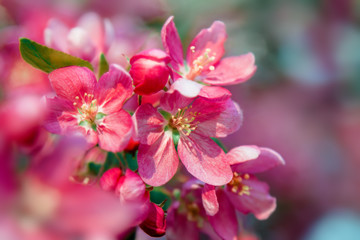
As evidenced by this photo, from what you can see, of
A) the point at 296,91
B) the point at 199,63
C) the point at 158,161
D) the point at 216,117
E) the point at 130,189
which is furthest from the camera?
the point at 296,91

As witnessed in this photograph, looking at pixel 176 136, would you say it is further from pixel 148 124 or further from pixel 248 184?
pixel 248 184

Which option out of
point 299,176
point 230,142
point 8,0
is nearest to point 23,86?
point 8,0

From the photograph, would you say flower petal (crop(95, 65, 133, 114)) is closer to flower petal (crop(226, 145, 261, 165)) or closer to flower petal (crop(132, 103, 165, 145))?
flower petal (crop(132, 103, 165, 145))

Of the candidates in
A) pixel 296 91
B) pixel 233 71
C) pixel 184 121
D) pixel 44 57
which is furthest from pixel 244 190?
pixel 296 91

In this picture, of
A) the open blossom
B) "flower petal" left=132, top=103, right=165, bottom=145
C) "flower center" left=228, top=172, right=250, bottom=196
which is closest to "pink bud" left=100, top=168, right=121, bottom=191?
"flower petal" left=132, top=103, right=165, bottom=145

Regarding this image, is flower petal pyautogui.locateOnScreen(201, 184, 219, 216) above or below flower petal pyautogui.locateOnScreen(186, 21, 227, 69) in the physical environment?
below

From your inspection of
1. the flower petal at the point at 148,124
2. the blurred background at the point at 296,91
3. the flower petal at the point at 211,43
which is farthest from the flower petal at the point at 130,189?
the blurred background at the point at 296,91
